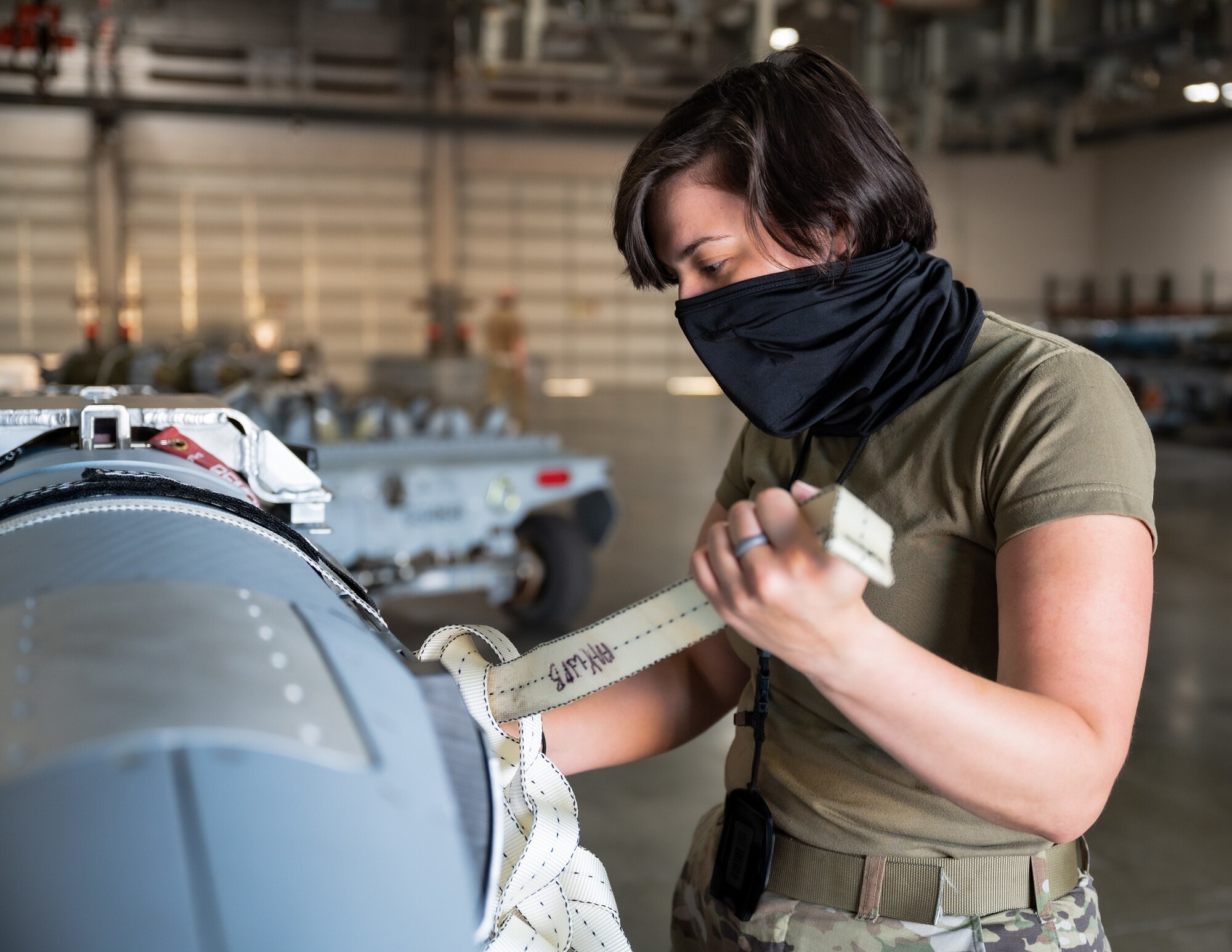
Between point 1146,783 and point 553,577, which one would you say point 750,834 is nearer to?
point 1146,783

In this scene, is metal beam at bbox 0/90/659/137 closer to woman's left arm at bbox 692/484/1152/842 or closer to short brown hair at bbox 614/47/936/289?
short brown hair at bbox 614/47/936/289

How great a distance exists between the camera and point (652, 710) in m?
1.16

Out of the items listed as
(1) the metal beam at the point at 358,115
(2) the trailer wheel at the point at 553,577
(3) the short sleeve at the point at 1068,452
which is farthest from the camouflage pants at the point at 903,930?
(1) the metal beam at the point at 358,115

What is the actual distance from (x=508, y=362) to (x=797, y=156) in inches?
484

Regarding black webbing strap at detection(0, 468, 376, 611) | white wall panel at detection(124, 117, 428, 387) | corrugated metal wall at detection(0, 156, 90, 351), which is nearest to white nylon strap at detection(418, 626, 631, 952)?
black webbing strap at detection(0, 468, 376, 611)

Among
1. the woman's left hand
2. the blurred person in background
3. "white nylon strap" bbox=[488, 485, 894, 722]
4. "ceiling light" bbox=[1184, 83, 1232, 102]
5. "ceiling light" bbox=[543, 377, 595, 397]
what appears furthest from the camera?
"ceiling light" bbox=[543, 377, 595, 397]

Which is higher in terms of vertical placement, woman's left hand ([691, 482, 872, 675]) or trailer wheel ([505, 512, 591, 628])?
woman's left hand ([691, 482, 872, 675])

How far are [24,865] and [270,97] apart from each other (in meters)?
17.9

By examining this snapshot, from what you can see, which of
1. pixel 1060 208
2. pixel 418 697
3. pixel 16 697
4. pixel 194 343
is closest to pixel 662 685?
pixel 418 697

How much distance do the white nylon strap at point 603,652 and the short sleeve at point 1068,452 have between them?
0.15 m

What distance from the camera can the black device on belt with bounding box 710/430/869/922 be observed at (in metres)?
1.03

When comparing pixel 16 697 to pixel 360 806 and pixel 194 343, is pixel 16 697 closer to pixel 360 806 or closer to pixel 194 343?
pixel 360 806

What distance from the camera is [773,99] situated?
916 mm

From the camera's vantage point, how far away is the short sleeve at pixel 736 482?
1.20 meters
